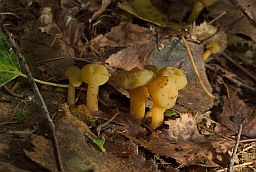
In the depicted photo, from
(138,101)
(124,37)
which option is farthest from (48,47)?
(138,101)

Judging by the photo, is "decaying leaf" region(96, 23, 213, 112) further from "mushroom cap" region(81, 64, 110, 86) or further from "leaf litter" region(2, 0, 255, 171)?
"mushroom cap" region(81, 64, 110, 86)

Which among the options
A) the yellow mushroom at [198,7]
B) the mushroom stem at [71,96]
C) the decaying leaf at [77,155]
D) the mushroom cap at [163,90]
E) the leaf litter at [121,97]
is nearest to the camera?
the decaying leaf at [77,155]

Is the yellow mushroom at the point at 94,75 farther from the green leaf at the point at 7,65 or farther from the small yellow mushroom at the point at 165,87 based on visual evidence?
the green leaf at the point at 7,65

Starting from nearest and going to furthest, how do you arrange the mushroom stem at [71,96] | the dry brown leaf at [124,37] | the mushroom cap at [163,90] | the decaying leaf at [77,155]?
1. the decaying leaf at [77,155]
2. the mushroom cap at [163,90]
3. the mushroom stem at [71,96]
4. the dry brown leaf at [124,37]

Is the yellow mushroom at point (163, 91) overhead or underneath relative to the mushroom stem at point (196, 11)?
underneath

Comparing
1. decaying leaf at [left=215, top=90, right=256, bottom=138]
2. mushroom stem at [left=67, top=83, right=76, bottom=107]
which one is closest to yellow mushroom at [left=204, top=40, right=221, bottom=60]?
decaying leaf at [left=215, top=90, right=256, bottom=138]

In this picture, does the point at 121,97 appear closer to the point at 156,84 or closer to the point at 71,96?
the point at 71,96

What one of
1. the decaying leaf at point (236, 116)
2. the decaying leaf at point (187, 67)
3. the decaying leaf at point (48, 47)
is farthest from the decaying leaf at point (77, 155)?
the decaying leaf at point (236, 116)
